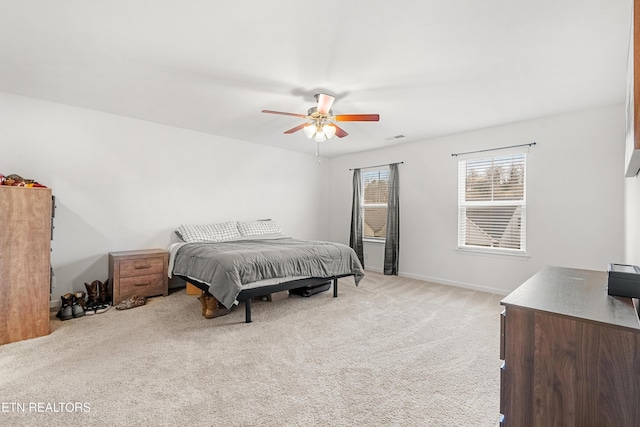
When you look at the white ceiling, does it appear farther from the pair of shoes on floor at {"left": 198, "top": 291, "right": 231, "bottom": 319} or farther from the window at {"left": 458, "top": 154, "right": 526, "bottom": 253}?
the pair of shoes on floor at {"left": 198, "top": 291, "right": 231, "bottom": 319}

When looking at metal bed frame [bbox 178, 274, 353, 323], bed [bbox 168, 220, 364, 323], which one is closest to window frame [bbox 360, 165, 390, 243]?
bed [bbox 168, 220, 364, 323]

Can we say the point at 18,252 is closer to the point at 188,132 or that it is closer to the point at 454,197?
the point at 188,132

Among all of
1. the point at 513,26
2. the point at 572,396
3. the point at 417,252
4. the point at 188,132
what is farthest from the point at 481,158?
the point at 188,132

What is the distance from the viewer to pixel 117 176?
3.92m

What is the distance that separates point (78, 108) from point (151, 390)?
360cm

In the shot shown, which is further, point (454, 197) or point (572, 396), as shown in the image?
point (454, 197)

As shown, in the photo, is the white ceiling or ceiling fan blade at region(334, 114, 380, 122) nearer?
the white ceiling

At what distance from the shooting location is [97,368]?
83.4 inches

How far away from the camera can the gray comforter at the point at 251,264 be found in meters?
2.86

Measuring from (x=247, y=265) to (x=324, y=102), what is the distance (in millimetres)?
1831

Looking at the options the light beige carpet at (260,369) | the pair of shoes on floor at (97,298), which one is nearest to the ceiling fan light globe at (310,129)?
the light beige carpet at (260,369)

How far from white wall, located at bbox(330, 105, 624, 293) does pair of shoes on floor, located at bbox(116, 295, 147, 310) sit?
4.09m

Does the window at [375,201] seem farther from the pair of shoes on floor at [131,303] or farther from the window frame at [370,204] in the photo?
the pair of shoes on floor at [131,303]

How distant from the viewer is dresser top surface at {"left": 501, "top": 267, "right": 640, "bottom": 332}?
1076 millimetres
